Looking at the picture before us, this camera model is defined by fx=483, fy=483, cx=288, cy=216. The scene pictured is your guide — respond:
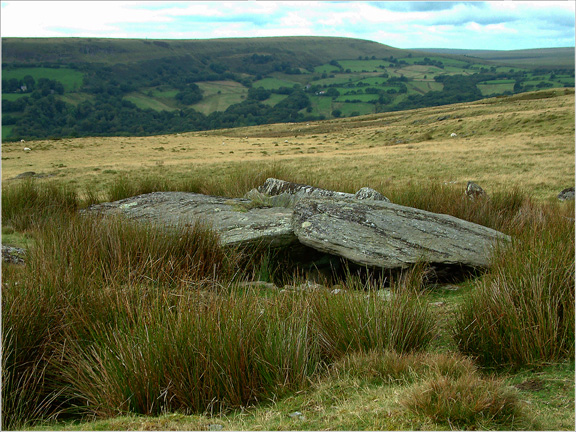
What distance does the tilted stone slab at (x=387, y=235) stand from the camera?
660 cm

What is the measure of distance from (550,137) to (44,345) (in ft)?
107

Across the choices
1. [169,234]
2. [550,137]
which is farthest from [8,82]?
[169,234]

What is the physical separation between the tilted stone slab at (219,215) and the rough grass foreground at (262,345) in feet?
8.56

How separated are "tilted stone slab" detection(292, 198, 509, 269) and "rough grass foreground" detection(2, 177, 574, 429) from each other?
64.3 inches

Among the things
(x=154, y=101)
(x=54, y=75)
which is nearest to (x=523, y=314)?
(x=154, y=101)

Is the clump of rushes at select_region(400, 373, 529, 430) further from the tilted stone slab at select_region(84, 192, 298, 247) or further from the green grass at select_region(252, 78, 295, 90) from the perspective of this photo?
the green grass at select_region(252, 78, 295, 90)

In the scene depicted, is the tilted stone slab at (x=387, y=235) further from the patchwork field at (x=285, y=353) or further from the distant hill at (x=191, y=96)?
the distant hill at (x=191, y=96)

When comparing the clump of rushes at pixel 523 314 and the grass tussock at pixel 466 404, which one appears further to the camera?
A: the clump of rushes at pixel 523 314

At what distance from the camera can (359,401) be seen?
325 centimetres

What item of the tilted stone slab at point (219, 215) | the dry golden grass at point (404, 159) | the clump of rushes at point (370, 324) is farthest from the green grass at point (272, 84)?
the clump of rushes at point (370, 324)

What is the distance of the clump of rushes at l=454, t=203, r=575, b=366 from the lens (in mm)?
4035

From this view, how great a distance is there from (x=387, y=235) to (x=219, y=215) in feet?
9.53

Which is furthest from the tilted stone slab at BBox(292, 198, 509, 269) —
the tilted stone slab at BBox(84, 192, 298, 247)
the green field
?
the green field

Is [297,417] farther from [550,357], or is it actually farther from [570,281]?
[570,281]
